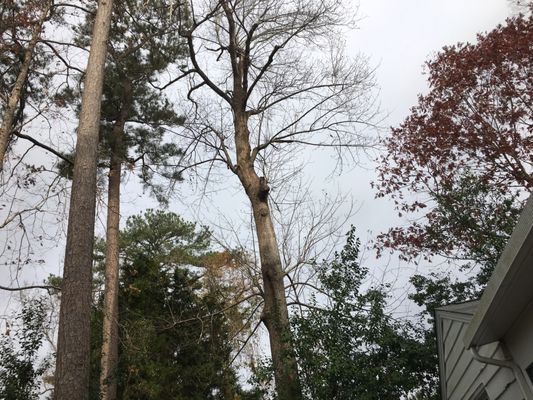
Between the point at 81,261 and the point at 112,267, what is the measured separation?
24.4ft

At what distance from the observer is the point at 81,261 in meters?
4.91

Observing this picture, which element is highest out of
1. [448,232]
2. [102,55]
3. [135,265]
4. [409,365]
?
[135,265]

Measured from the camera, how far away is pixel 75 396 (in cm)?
412

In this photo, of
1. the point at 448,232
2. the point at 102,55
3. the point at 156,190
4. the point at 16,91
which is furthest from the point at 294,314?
the point at 156,190

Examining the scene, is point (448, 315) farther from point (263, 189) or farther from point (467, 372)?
point (263, 189)

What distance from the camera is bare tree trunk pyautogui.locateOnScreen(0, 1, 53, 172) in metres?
8.61

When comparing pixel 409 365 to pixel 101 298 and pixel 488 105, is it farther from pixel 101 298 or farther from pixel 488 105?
pixel 101 298

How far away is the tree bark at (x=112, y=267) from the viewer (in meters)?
10.8

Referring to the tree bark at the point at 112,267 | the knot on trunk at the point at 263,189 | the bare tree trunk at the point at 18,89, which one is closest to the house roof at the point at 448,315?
the knot on trunk at the point at 263,189

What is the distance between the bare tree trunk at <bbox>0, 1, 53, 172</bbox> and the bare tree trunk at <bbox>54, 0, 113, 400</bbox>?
316cm

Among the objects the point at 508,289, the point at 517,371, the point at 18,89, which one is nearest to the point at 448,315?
the point at 517,371

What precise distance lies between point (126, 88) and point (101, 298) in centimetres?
588

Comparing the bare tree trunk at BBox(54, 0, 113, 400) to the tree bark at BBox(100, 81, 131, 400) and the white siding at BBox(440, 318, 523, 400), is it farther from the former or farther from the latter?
the tree bark at BBox(100, 81, 131, 400)

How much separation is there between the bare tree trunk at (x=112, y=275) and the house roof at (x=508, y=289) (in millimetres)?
7562
